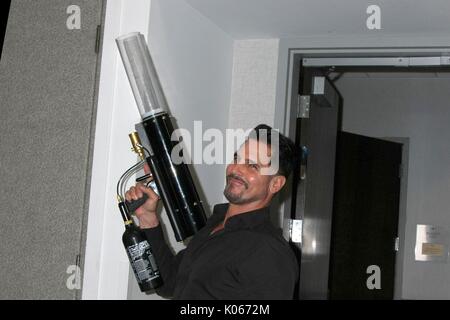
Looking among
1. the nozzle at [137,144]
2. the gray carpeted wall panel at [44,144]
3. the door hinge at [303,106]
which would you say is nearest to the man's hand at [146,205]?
the nozzle at [137,144]

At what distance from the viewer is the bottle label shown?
1.93 m

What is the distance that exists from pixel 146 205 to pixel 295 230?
1.28 metres

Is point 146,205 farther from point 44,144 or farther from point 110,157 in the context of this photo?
point 44,144

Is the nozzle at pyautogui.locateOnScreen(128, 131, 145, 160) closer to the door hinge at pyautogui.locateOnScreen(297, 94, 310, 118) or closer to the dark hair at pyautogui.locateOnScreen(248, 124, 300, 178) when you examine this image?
the dark hair at pyautogui.locateOnScreen(248, 124, 300, 178)

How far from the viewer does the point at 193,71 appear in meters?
2.71

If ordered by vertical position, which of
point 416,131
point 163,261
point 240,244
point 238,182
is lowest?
point 163,261

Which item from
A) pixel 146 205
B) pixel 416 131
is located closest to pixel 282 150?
pixel 146 205

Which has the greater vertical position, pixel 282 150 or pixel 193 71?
pixel 193 71

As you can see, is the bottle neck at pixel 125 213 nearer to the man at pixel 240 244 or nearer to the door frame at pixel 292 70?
the man at pixel 240 244

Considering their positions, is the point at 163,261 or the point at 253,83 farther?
the point at 253,83

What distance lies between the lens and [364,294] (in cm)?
450

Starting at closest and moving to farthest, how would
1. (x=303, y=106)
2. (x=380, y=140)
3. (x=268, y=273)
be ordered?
(x=268, y=273)
(x=303, y=106)
(x=380, y=140)
